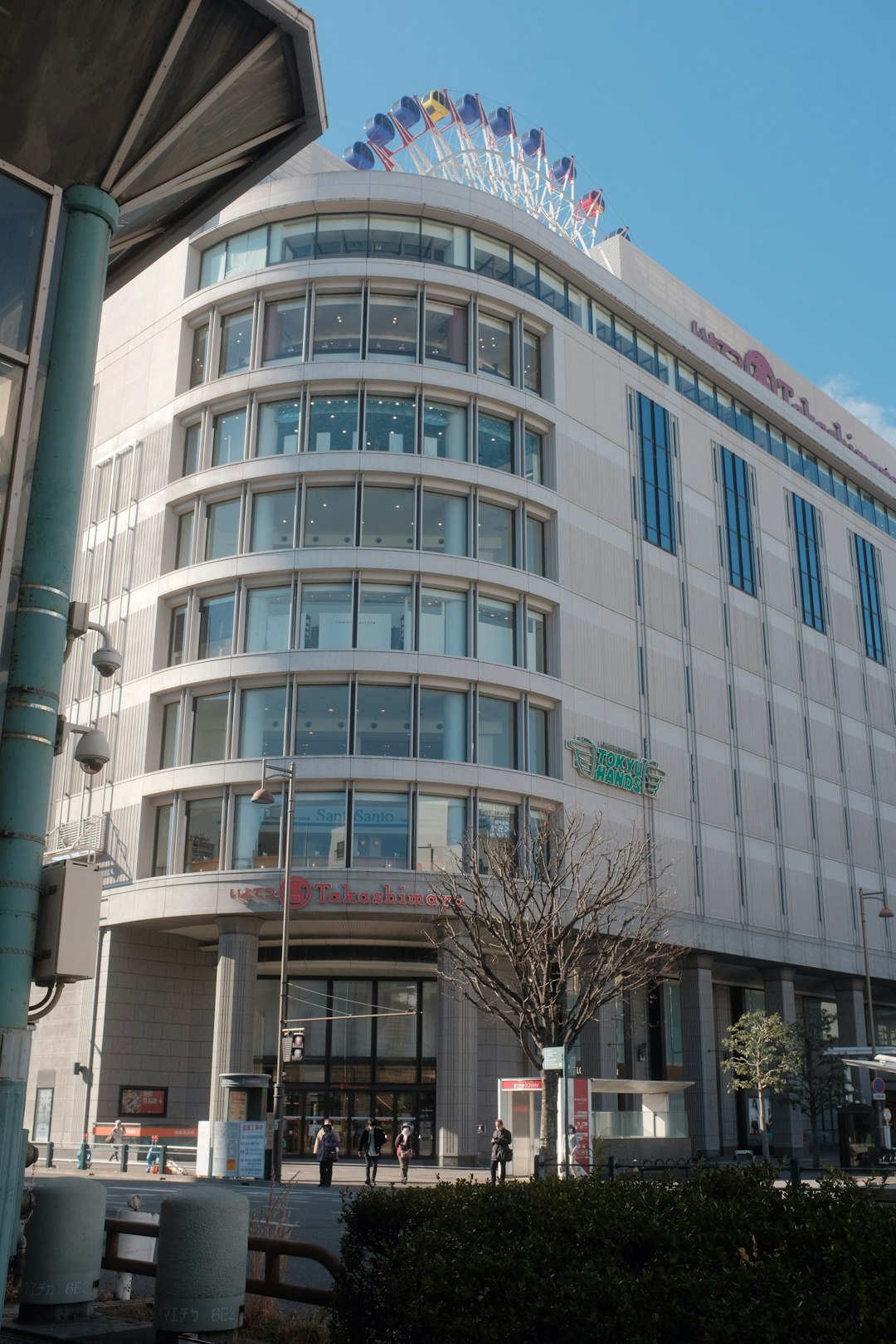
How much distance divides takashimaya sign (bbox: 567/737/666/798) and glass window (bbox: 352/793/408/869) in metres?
→ 7.55

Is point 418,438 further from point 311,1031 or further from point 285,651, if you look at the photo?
point 311,1031

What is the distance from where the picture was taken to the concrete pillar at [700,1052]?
5078 centimetres

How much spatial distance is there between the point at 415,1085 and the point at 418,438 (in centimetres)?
2337

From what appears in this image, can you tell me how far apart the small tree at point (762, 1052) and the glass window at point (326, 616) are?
2111 centimetres

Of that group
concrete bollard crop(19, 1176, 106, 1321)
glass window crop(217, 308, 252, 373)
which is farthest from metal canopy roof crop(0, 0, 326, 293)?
glass window crop(217, 308, 252, 373)

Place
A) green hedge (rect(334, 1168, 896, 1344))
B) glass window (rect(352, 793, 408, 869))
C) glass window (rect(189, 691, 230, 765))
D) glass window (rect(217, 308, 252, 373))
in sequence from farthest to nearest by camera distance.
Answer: glass window (rect(217, 308, 252, 373)), glass window (rect(189, 691, 230, 765)), glass window (rect(352, 793, 408, 869)), green hedge (rect(334, 1168, 896, 1344))

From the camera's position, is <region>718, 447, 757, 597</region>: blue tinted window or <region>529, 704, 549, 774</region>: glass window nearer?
<region>529, 704, 549, 774</region>: glass window

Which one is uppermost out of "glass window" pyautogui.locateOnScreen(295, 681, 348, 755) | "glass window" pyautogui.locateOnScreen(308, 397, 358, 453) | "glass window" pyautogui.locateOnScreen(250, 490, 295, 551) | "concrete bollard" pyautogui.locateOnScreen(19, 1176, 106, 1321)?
"glass window" pyautogui.locateOnScreen(308, 397, 358, 453)

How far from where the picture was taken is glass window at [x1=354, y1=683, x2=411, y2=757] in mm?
43906

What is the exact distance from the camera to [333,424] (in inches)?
1859

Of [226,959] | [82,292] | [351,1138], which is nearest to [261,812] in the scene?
[226,959]

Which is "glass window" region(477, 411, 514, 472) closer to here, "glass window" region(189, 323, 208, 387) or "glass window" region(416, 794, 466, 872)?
"glass window" region(189, 323, 208, 387)

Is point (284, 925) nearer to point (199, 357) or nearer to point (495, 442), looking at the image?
point (495, 442)

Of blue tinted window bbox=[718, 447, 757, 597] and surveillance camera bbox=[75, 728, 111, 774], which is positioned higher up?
blue tinted window bbox=[718, 447, 757, 597]
